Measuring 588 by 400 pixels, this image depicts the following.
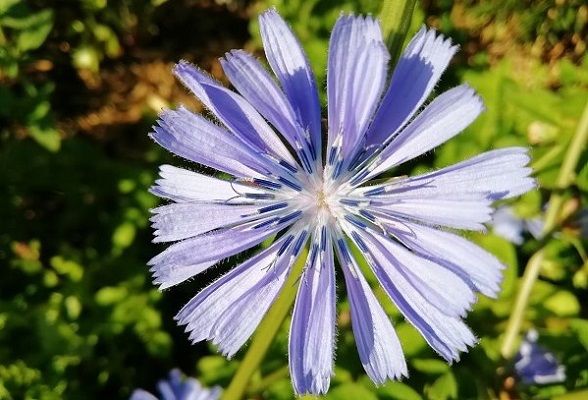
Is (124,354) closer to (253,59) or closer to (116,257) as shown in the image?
(116,257)

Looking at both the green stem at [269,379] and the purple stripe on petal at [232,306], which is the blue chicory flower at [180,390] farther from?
the purple stripe on petal at [232,306]

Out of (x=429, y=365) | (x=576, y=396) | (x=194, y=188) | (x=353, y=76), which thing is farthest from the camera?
(x=429, y=365)

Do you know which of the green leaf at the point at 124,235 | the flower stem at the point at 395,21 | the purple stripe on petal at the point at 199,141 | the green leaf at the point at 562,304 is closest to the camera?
the flower stem at the point at 395,21

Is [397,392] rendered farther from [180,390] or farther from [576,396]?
[180,390]

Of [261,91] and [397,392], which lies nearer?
[261,91]

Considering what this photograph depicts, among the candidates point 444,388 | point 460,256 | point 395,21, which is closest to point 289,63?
point 395,21

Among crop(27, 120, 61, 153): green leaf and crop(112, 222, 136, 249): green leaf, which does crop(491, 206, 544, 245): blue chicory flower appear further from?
crop(27, 120, 61, 153): green leaf

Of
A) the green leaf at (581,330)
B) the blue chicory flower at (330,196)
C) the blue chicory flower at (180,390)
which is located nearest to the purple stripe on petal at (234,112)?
the blue chicory flower at (330,196)

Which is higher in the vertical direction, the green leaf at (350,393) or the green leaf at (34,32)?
the green leaf at (34,32)
